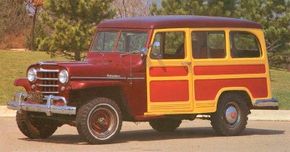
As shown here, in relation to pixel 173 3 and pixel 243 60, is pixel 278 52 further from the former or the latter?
pixel 243 60

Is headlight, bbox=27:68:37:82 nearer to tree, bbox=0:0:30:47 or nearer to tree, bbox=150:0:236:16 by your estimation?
tree, bbox=150:0:236:16

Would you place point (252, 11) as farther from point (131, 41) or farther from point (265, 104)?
point (131, 41)

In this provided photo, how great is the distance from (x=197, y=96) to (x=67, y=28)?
43.0ft

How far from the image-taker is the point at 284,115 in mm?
19719

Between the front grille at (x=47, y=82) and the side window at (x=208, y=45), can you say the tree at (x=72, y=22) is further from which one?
the front grille at (x=47, y=82)

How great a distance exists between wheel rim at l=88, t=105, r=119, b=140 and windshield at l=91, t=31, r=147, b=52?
1413 millimetres

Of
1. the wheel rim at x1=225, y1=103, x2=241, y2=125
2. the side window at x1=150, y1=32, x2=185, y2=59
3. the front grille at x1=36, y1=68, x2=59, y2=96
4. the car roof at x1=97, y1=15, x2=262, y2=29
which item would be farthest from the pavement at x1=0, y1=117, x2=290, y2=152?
the car roof at x1=97, y1=15, x2=262, y2=29

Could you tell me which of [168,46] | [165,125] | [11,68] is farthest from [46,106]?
[11,68]

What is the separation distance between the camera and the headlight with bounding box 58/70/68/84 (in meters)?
12.6

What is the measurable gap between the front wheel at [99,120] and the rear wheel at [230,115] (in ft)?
7.88

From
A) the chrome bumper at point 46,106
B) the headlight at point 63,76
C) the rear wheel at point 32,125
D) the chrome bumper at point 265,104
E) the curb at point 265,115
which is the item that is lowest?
the curb at point 265,115

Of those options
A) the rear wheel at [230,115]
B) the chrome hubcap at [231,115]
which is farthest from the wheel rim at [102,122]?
the chrome hubcap at [231,115]

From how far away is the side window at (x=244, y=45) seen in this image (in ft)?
48.5

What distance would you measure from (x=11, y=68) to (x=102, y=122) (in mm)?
15186
